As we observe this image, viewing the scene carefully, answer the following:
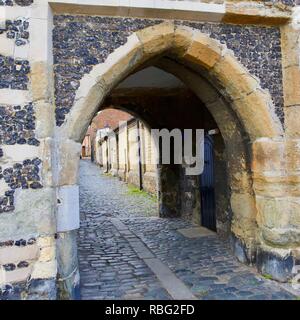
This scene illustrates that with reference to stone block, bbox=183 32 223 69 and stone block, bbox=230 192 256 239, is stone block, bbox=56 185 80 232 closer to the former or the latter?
stone block, bbox=183 32 223 69

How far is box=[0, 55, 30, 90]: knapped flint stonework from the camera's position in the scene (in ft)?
11.4

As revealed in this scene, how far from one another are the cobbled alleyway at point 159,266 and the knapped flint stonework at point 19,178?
129cm

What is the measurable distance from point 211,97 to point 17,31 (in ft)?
8.28

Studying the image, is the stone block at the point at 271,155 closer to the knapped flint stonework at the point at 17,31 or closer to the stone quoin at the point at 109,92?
the stone quoin at the point at 109,92

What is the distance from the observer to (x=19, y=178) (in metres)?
3.45

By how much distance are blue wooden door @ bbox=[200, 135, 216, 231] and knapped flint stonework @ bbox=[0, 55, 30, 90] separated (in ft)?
13.5

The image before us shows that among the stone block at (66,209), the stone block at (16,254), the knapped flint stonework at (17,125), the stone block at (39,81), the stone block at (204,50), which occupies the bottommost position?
the stone block at (16,254)

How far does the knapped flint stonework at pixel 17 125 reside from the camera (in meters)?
3.46

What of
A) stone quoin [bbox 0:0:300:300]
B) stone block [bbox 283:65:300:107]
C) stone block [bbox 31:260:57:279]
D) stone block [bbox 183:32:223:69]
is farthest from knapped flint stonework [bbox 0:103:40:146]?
stone block [bbox 283:65:300:107]

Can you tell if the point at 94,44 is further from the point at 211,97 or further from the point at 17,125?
the point at 211,97

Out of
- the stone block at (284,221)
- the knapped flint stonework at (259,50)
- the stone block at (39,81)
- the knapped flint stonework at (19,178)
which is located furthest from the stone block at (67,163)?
the stone block at (284,221)
